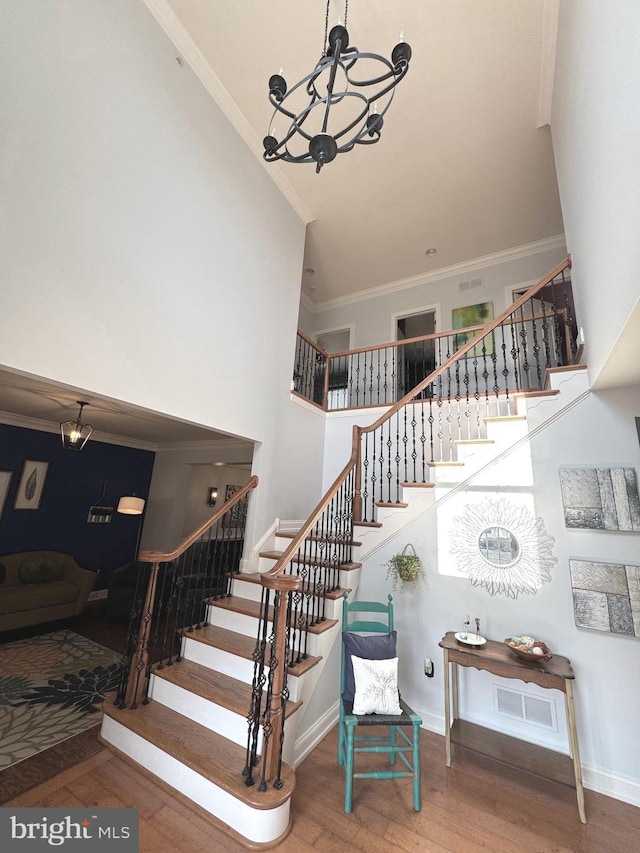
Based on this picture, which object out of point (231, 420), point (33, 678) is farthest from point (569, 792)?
point (33, 678)

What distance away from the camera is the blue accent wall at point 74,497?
5.32 metres

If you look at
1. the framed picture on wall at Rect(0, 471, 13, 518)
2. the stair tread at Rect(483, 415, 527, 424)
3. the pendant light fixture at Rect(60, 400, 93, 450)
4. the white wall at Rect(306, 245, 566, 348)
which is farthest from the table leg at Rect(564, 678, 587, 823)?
the framed picture on wall at Rect(0, 471, 13, 518)

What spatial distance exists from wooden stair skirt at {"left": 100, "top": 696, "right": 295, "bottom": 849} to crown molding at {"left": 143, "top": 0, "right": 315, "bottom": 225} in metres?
5.93

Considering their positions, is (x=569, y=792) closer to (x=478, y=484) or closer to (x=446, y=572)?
(x=446, y=572)

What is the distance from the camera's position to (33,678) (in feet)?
11.4

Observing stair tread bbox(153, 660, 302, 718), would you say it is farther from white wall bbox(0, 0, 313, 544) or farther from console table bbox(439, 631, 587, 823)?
white wall bbox(0, 0, 313, 544)

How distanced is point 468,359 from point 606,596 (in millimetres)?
4134

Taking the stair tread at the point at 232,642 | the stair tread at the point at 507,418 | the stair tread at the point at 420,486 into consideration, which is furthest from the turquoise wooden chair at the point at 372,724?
the stair tread at the point at 507,418

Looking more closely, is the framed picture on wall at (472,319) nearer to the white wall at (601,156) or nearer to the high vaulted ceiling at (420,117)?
the high vaulted ceiling at (420,117)

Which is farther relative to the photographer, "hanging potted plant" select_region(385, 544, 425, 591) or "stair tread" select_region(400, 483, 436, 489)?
"stair tread" select_region(400, 483, 436, 489)

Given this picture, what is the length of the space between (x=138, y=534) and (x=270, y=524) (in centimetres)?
435

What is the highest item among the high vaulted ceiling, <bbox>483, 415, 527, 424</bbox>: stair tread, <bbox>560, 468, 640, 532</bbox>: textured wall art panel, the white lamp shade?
the high vaulted ceiling

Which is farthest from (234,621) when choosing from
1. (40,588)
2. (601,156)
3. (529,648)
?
(601,156)

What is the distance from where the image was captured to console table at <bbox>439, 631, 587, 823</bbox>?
2.41m
